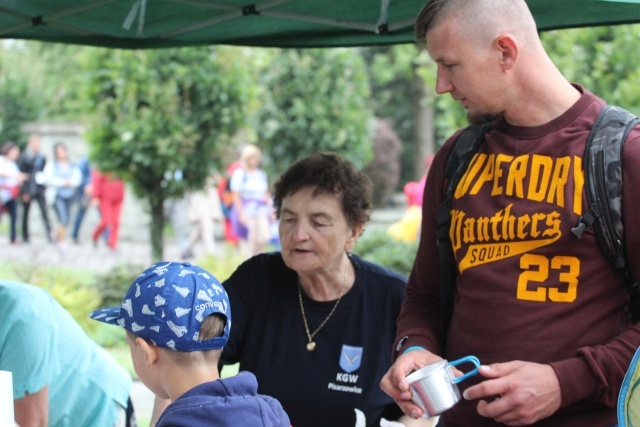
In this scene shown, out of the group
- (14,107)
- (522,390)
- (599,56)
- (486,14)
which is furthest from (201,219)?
(14,107)

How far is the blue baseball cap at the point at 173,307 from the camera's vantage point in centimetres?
221

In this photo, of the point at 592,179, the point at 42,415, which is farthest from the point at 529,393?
the point at 42,415

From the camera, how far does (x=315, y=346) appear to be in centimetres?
335

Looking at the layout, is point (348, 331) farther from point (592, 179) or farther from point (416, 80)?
point (416, 80)

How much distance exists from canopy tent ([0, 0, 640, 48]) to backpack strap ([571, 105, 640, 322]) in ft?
3.03

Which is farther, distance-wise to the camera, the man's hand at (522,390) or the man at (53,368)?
the man at (53,368)

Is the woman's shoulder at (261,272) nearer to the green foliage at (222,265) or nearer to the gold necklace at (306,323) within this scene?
the gold necklace at (306,323)

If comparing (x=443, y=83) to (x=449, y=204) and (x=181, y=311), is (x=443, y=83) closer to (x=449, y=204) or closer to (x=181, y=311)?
(x=449, y=204)

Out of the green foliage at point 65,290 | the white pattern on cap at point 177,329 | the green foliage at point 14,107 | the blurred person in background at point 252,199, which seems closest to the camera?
the white pattern on cap at point 177,329

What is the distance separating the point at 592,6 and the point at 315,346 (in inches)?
58.1

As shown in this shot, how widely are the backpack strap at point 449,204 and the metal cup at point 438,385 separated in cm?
35

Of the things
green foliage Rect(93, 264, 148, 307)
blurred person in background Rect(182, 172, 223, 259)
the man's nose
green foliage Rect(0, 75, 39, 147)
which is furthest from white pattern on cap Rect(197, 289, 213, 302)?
green foliage Rect(0, 75, 39, 147)

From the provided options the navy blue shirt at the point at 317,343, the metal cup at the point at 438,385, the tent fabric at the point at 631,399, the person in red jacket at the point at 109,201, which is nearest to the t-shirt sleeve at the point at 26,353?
the navy blue shirt at the point at 317,343

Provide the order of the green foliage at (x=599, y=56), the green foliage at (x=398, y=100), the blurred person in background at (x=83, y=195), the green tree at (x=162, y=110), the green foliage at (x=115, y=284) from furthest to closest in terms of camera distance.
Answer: the green foliage at (x=398, y=100) < the blurred person in background at (x=83, y=195) < the green tree at (x=162, y=110) < the green foliage at (x=115, y=284) < the green foliage at (x=599, y=56)
